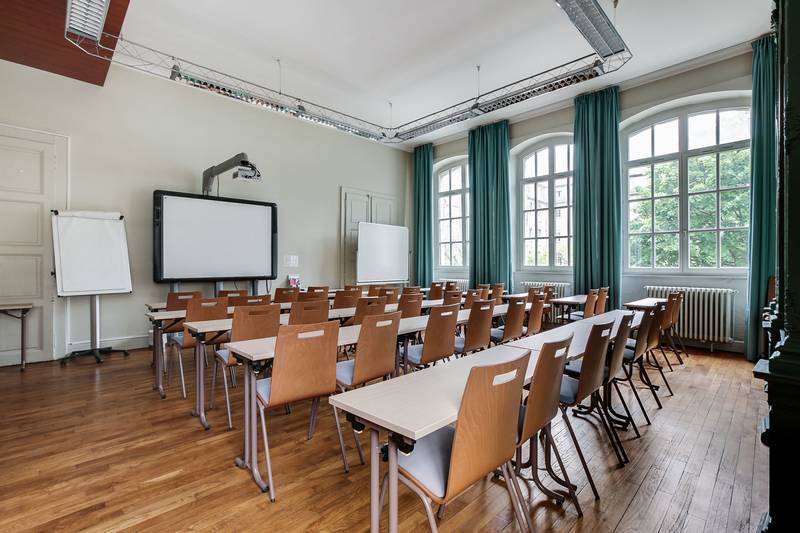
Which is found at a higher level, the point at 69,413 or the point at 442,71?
the point at 442,71

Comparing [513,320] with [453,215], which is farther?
[453,215]

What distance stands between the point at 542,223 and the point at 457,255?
2.22 metres

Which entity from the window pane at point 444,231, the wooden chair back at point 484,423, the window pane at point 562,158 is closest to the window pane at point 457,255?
the window pane at point 444,231

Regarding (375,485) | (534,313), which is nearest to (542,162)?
(534,313)

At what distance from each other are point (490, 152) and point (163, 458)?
741 centimetres

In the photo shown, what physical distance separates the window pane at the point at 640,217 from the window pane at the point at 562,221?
108cm

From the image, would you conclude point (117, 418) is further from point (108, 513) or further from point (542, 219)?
point (542, 219)

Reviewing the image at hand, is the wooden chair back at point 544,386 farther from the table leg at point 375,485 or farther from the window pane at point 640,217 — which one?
the window pane at point 640,217

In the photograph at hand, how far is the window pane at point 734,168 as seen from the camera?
5.49 m

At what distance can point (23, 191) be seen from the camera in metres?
4.85

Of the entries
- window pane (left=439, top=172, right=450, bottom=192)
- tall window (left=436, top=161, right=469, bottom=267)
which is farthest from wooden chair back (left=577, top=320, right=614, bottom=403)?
window pane (left=439, top=172, right=450, bottom=192)

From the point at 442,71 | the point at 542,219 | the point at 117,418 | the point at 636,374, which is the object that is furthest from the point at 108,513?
the point at 542,219

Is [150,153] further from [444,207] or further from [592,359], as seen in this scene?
[592,359]

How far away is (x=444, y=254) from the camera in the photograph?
31.2 feet
